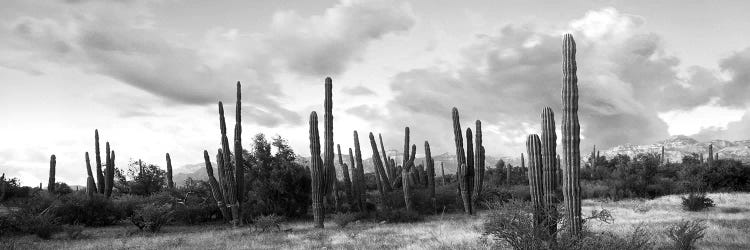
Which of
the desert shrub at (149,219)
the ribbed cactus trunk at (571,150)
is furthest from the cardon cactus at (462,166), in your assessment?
the desert shrub at (149,219)

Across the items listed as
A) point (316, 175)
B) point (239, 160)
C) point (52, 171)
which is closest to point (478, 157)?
point (316, 175)

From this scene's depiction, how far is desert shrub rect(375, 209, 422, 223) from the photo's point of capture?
23625mm

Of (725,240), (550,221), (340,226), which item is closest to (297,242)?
(340,226)

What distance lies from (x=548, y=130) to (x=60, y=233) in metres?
19.3

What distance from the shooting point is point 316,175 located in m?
21.9

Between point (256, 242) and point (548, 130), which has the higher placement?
point (548, 130)

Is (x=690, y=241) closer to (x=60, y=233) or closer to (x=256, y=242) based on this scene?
(x=256, y=242)

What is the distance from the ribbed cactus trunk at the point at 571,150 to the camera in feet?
42.7

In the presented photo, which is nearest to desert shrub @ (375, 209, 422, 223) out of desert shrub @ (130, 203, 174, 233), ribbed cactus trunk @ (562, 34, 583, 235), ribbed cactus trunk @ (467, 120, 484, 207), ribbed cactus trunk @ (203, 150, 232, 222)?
ribbed cactus trunk @ (467, 120, 484, 207)

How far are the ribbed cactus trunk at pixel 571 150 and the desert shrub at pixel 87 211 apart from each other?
71.5 ft

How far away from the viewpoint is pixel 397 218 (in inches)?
934

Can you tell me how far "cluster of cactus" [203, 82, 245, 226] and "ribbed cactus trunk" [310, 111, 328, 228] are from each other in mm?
3759

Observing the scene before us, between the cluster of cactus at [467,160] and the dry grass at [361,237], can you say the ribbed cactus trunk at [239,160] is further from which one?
the cluster of cactus at [467,160]

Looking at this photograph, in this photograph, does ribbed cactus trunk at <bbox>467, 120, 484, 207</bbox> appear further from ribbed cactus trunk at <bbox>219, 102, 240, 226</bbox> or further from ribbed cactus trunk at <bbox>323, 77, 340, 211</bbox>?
ribbed cactus trunk at <bbox>219, 102, 240, 226</bbox>
